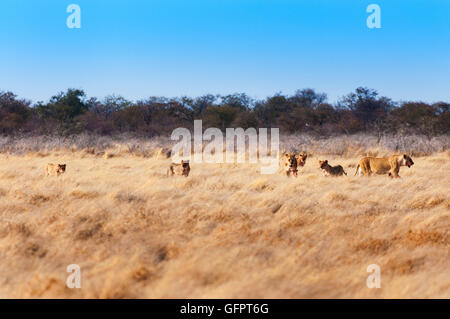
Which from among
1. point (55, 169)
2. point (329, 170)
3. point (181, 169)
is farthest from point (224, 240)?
point (55, 169)

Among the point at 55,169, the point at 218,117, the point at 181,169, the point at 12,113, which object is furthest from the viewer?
the point at 218,117

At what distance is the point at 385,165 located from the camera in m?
11.2

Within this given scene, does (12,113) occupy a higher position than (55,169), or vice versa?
(12,113)

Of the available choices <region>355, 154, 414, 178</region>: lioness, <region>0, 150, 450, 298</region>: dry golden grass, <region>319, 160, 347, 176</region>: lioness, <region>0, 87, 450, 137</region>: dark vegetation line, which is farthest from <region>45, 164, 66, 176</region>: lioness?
<region>0, 87, 450, 137</region>: dark vegetation line

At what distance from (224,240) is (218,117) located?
3034cm

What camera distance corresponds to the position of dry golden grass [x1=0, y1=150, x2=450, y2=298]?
4508 millimetres

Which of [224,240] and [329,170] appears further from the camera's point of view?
[329,170]

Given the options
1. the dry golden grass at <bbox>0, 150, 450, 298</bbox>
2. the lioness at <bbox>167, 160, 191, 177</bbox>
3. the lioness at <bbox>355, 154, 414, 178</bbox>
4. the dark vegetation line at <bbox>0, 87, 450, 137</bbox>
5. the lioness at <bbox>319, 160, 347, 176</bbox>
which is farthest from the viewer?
the dark vegetation line at <bbox>0, 87, 450, 137</bbox>

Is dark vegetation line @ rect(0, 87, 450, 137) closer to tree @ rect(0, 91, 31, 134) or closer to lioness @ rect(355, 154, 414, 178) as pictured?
tree @ rect(0, 91, 31, 134)

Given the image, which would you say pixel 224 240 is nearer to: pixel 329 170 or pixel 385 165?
pixel 329 170

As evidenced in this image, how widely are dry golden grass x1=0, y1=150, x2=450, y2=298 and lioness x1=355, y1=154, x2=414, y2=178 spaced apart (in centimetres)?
179

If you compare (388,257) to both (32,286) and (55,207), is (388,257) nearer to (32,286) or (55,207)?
(32,286)

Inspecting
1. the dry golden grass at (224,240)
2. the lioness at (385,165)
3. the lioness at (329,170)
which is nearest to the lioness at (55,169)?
the dry golden grass at (224,240)

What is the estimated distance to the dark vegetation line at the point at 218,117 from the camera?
28.9m
